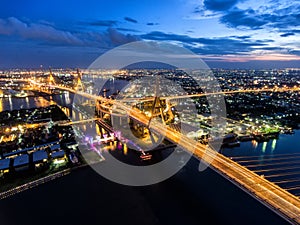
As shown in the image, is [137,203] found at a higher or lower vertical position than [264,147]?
lower

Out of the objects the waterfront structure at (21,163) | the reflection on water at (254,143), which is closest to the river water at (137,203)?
the waterfront structure at (21,163)

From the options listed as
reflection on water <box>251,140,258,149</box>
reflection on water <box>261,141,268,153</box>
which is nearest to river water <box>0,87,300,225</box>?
reflection on water <box>261,141,268,153</box>

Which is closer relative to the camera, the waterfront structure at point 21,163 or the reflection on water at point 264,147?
the waterfront structure at point 21,163

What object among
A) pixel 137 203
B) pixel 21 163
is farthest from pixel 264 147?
pixel 21 163

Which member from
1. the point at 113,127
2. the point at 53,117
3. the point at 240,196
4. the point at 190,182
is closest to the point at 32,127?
the point at 53,117

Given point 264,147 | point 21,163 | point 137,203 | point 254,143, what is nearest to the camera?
point 137,203

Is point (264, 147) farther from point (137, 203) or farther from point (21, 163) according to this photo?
point (21, 163)

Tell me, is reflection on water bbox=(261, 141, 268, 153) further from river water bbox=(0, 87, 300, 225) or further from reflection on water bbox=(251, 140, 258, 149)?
river water bbox=(0, 87, 300, 225)

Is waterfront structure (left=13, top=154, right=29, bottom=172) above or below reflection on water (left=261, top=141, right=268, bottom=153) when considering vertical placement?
below

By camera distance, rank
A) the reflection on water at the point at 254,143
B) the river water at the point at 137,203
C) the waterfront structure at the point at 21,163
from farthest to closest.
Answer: the reflection on water at the point at 254,143 < the waterfront structure at the point at 21,163 < the river water at the point at 137,203

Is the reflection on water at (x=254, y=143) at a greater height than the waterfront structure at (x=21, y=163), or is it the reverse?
the reflection on water at (x=254, y=143)

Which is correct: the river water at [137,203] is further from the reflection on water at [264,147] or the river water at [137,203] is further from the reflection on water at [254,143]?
the reflection on water at [254,143]
